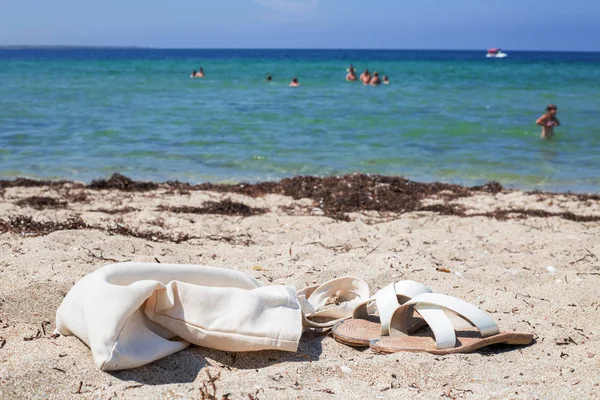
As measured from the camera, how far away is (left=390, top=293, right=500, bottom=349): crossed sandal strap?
2938mm

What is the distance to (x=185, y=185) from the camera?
8.17m

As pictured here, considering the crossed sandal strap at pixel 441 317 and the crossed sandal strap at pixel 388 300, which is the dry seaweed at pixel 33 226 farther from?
the crossed sandal strap at pixel 441 317

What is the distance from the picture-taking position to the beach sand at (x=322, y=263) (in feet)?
8.43

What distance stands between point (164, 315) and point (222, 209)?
3.53 metres

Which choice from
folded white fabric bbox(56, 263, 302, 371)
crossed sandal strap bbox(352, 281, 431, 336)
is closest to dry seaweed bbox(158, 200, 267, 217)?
crossed sandal strap bbox(352, 281, 431, 336)

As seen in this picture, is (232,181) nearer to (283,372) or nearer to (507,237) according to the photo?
(507,237)

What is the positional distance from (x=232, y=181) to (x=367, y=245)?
16.2ft

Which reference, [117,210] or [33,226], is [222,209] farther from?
[33,226]

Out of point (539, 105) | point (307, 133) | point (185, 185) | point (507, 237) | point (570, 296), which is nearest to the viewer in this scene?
point (570, 296)

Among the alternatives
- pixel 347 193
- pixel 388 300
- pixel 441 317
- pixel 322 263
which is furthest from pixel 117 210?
pixel 441 317

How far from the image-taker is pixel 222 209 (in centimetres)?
637

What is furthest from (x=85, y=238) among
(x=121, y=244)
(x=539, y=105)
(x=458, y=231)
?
(x=539, y=105)

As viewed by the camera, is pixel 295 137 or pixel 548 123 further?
pixel 548 123

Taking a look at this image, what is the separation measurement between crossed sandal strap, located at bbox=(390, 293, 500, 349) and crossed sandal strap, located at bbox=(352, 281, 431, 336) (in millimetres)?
44
